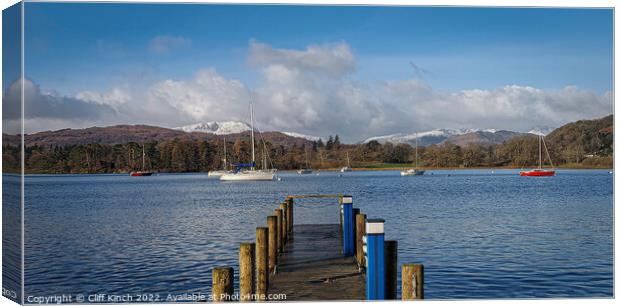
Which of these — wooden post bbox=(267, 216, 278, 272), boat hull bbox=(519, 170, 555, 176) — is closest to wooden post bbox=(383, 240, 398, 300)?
wooden post bbox=(267, 216, 278, 272)

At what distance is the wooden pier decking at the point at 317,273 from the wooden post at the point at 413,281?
1247 mm

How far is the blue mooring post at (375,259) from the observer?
873 cm

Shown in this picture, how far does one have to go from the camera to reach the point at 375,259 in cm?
880

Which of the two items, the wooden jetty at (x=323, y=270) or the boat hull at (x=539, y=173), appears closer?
the wooden jetty at (x=323, y=270)

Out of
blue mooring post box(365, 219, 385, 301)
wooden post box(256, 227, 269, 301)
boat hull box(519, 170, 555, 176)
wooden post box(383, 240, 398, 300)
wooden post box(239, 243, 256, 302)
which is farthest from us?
boat hull box(519, 170, 555, 176)

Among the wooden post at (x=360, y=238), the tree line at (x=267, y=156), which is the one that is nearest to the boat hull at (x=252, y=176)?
the tree line at (x=267, y=156)

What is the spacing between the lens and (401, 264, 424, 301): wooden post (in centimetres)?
829

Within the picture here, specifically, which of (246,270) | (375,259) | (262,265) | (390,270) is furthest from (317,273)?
(375,259)

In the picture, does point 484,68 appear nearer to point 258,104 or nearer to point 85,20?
point 85,20

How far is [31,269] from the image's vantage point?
17656mm

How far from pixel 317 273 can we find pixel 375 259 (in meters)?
2.60

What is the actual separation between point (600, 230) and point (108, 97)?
5280 cm

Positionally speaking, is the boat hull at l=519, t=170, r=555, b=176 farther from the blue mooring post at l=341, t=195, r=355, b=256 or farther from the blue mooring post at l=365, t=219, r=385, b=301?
the blue mooring post at l=365, t=219, r=385, b=301

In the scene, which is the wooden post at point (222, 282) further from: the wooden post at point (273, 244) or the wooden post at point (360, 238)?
the wooden post at point (360, 238)
